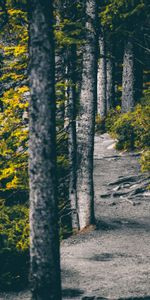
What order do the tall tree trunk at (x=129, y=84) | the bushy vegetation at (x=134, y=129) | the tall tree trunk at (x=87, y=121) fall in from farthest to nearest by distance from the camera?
the tall tree trunk at (x=129, y=84) < the bushy vegetation at (x=134, y=129) < the tall tree trunk at (x=87, y=121)

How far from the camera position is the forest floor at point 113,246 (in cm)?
1065

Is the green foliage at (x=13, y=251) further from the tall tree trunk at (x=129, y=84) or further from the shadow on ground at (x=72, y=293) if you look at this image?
the tall tree trunk at (x=129, y=84)

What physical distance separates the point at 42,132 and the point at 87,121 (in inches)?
304

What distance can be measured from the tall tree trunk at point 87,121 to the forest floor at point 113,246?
26.9 inches

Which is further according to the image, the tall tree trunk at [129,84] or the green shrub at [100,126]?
the green shrub at [100,126]

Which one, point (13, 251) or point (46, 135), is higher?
point (46, 135)

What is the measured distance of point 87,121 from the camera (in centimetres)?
Result: 1495

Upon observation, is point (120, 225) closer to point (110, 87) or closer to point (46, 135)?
point (46, 135)

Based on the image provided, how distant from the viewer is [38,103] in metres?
7.29

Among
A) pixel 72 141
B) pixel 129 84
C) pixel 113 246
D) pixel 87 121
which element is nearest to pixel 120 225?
pixel 113 246

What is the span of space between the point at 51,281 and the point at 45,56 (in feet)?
9.92

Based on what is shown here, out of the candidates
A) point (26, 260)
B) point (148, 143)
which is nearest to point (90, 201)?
point (26, 260)

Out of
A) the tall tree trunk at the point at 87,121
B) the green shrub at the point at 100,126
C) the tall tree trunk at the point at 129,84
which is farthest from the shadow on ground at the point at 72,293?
the green shrub at the point at 100,126

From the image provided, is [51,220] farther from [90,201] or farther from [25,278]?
[90,201]
